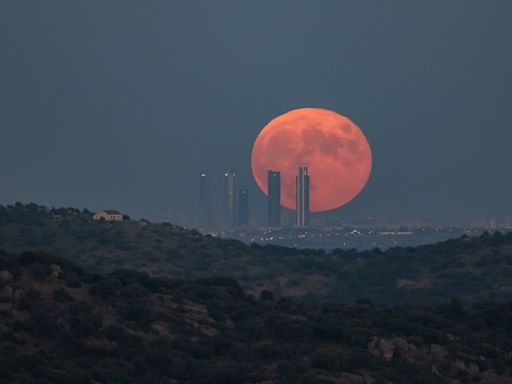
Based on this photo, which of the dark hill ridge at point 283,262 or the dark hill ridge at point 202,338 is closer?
the dark hill ridge at point 202,338

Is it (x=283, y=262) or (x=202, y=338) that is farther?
(x=283, y=262)

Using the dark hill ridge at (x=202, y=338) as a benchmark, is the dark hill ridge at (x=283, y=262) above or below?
above

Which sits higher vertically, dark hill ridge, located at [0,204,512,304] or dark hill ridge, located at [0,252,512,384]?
dark hill ridge, located at [0,204,512,304]

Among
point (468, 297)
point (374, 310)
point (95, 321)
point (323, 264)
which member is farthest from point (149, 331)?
point (323, 264)

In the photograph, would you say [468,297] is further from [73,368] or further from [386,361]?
[73,368]
